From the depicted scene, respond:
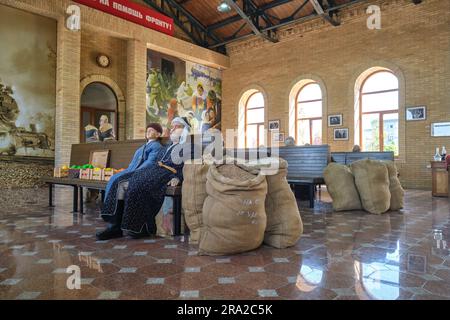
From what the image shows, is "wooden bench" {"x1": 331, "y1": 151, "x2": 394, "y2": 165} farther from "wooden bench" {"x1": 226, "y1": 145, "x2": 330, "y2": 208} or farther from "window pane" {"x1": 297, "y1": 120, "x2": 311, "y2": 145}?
"window pane" {"x1": 297, "y1": 120, "x2": 311, "y2": 145}

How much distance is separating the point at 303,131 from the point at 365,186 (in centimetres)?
743

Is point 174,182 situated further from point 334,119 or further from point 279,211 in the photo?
point 334,119

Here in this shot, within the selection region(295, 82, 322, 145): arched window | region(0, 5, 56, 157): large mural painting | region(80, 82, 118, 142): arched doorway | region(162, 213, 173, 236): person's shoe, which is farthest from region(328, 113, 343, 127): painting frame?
region(162, 213, 173, 236): person's shoe

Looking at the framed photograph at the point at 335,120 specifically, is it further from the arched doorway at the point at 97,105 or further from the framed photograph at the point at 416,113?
the arched doorway at the point at 97,105

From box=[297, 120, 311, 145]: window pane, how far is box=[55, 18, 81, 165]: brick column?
7.58 meters

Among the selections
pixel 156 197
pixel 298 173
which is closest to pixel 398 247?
pixel 156 197

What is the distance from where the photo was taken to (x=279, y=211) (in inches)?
114

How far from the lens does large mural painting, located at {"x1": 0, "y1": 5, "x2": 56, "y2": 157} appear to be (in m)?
8.18

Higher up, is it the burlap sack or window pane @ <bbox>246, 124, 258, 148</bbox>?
window pane @ <bbox>246, 124, 258, 148</bbox>

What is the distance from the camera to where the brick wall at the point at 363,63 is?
9117 millimetres

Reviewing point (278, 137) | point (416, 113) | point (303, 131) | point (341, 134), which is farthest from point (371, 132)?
point (278, 137)

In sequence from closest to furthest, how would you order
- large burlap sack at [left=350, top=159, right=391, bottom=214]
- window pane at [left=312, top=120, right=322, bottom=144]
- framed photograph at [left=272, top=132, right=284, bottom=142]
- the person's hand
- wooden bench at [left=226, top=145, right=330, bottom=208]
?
1. the person's hand
2. large burlap sack at [left=350, top=159, right=391, bottom=214]
3. wooden bench at [left=226, top=145, right=330, bottom=208]
4. window pane at [left=312, top=120, right=322, bottom=144]
5. framed photograph at [left=272, top=132, right=284, bottom=142]

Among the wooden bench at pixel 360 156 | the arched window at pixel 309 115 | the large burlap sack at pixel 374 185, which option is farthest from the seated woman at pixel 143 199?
the arched window at pixel 309 115

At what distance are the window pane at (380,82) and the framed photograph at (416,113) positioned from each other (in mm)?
1011
